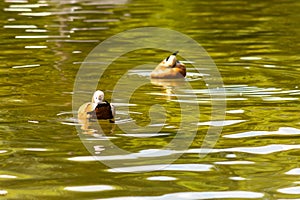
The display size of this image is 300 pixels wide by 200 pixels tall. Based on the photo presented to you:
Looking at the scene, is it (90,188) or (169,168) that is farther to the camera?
(169,168)

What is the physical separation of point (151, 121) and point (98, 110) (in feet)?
2.30

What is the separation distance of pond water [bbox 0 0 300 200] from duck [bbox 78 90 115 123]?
0.36 ft

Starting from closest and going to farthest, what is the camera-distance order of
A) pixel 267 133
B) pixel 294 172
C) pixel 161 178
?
pixel 161 178, pixel 294 172, pixel 267 133

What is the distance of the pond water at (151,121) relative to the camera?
907 cm

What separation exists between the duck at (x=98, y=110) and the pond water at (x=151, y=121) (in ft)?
0.36

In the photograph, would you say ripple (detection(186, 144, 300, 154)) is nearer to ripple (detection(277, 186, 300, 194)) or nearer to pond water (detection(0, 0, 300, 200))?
pond water (detection(0, 0, 300, 200))

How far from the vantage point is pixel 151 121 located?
11.8m

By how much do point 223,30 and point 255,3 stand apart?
626cm

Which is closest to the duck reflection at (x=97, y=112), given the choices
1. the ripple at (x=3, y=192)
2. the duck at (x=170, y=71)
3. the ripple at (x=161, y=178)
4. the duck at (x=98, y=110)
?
the duck at (x=98, y=110)

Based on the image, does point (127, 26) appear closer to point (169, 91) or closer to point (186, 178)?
point (169, 91)

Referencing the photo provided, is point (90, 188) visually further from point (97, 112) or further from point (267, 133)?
point (267, 133)

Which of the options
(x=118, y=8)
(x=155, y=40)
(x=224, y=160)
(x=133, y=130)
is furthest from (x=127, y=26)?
(x=224, y=160)

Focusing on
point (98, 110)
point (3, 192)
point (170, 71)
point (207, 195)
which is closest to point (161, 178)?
point (207, 195)

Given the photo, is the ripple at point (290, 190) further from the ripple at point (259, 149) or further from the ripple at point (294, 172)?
the ripple at point (259, 149)
